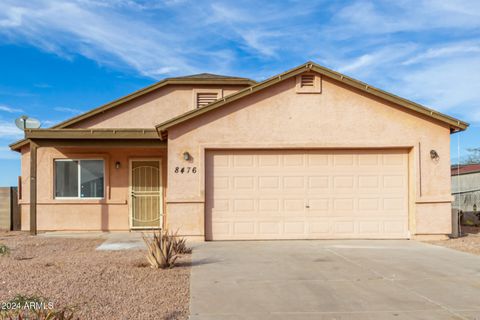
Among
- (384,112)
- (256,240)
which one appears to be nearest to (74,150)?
(256,240)

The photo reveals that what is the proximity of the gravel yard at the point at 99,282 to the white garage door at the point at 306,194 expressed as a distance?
124 inches

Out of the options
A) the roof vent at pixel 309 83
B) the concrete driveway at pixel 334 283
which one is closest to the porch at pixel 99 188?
the concrete driveway at pixel 334 283

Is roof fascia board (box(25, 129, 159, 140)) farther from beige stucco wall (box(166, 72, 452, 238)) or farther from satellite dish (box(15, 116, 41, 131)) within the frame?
satellite dish (box(15, 116, 41, 131))

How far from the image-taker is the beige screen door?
51.8 ft

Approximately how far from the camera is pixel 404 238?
43.1 ft

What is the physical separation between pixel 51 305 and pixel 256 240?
24.8 ft

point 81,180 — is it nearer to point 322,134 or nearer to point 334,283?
point 322,134

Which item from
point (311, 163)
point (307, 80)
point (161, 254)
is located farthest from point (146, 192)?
point (161, 254)

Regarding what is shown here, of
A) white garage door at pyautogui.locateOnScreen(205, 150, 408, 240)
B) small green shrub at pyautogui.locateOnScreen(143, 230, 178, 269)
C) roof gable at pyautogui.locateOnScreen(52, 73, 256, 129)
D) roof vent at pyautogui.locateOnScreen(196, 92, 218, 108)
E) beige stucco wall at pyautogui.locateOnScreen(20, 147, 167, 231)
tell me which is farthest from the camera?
roof vent at pyautogui.locateOnScreen(196, 92, 218, 108)

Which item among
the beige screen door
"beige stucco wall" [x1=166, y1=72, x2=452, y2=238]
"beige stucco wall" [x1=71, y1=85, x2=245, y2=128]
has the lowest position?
the beige screen door

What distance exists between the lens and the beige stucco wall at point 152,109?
55.6ft

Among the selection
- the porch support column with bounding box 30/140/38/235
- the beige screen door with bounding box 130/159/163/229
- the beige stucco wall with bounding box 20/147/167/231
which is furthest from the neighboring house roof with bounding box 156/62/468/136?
the porch support column with bounding box 30/140/38/235

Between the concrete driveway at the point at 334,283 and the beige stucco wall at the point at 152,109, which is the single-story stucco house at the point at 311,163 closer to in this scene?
the concrete driveway at the point at 334,283

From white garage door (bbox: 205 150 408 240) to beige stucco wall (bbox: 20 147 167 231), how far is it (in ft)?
11.8
